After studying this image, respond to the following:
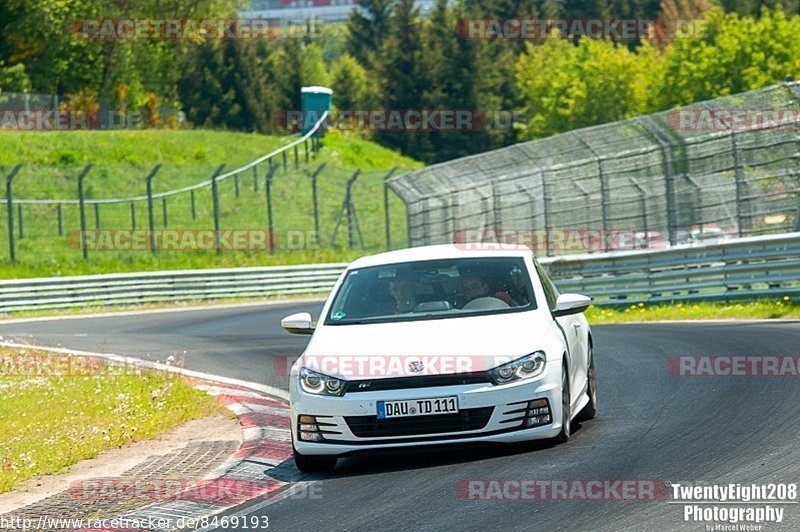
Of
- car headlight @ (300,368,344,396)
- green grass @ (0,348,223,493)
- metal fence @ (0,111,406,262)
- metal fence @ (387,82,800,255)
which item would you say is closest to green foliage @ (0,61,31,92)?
metal fence @ (0,111,406,262)

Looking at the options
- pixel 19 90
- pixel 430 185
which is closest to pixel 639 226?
pixel 430 185

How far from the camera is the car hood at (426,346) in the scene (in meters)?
8.96

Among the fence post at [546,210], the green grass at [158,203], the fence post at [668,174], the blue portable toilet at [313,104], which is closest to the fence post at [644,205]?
the fence post at [668,174]

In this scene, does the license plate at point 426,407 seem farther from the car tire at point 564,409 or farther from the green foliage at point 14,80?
the green foliage at point 14,80

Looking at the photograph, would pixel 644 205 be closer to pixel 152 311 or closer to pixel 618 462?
pixel 152 311

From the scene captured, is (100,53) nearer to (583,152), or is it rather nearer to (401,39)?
(401,39)

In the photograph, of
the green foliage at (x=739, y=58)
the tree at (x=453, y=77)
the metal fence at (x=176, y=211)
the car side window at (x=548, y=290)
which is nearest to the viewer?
the car side window at (x=548, y=290)

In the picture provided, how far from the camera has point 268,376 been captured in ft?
52.0

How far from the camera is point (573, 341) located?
Answer: 10195 mm

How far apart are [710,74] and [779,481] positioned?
70.7m

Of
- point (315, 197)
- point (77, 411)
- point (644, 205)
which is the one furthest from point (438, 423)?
point (315, 197)

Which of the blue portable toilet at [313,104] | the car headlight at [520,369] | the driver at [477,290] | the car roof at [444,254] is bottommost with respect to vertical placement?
the car headlight at [520,369]

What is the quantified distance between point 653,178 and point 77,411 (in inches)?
571

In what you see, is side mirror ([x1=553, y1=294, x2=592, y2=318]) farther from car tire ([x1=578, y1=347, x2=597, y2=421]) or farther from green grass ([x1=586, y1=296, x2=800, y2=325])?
green grass ([x1=586, y1=296, x2=800, y2=325])
